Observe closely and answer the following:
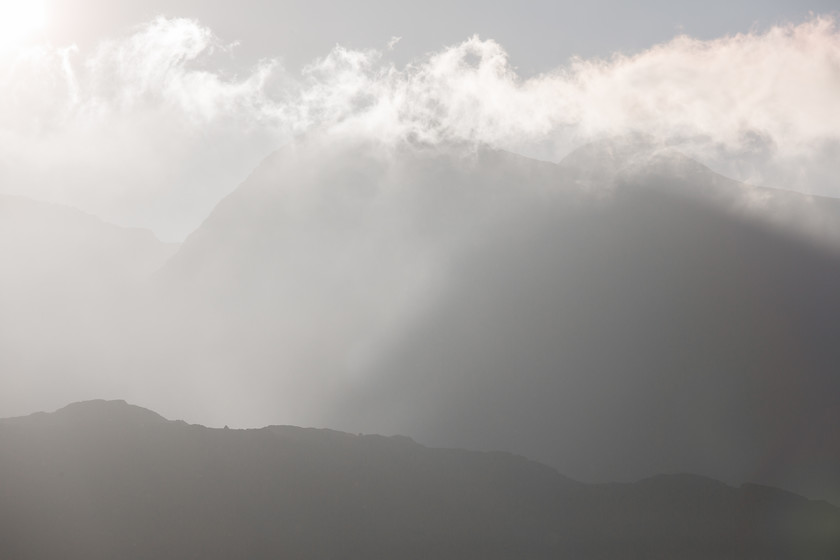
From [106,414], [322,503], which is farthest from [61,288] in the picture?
[322,503]

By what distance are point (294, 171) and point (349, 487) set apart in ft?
257

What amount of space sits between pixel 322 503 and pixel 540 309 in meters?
48.8

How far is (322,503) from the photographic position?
136 ft

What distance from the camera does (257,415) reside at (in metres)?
90.2

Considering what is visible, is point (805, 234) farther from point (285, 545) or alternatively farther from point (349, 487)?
point (285, 545)

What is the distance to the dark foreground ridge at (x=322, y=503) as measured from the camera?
123 feet

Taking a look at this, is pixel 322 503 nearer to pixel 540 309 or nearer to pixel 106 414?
pixel 106 414

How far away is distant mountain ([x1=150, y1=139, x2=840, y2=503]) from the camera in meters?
71.8

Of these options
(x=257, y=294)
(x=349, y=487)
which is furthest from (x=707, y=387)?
(x=257, y=294)

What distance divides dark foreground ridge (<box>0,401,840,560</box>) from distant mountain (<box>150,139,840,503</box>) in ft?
64.7

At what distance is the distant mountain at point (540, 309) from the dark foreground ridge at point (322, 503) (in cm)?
1973

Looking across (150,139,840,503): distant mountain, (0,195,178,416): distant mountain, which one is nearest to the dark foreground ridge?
(150,139,840,503): distant mountain

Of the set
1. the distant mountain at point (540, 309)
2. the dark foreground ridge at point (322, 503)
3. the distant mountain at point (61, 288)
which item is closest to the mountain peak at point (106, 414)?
the dark foreground ridge at point (322, 503)

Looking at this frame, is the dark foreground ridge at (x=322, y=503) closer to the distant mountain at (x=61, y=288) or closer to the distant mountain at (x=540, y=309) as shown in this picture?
the distant mountain at (x=540, y=309)
